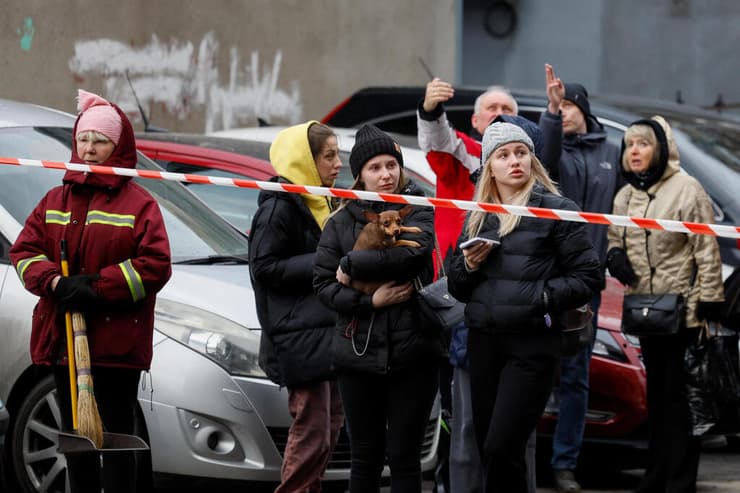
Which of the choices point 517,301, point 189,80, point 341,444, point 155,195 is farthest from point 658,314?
point 189,80

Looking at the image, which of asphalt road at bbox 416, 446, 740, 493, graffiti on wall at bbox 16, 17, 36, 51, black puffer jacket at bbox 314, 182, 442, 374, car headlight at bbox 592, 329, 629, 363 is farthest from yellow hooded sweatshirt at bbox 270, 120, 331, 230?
graffiti on wall at bbox 16, 17, 36, 51

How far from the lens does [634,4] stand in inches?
743

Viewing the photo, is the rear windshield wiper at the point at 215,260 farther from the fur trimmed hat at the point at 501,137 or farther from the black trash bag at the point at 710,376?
the black trash bag at the point at 710,376

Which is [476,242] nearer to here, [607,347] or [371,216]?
[371,216]

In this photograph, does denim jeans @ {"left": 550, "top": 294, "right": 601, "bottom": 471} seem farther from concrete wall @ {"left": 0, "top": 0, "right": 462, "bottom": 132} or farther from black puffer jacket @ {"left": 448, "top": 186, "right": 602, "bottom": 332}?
concrete wall @ {"left": 0, "top": 0, "right": 462, "bottom": 132}

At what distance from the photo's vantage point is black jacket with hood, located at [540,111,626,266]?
716cm

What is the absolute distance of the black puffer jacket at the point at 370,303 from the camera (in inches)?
209

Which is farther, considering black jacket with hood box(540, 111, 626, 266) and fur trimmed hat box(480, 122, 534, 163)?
black jacket with hood box(540, 111, 626, 266)

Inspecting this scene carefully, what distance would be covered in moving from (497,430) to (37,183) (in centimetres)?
255

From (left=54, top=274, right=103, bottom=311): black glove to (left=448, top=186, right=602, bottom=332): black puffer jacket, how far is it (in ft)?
4.44

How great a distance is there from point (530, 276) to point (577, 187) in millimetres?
2013

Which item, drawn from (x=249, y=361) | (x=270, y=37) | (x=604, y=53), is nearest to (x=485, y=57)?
(x=604, y=53)

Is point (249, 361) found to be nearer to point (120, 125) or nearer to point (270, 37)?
point (120, 125)

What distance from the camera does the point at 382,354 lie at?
208 inches
